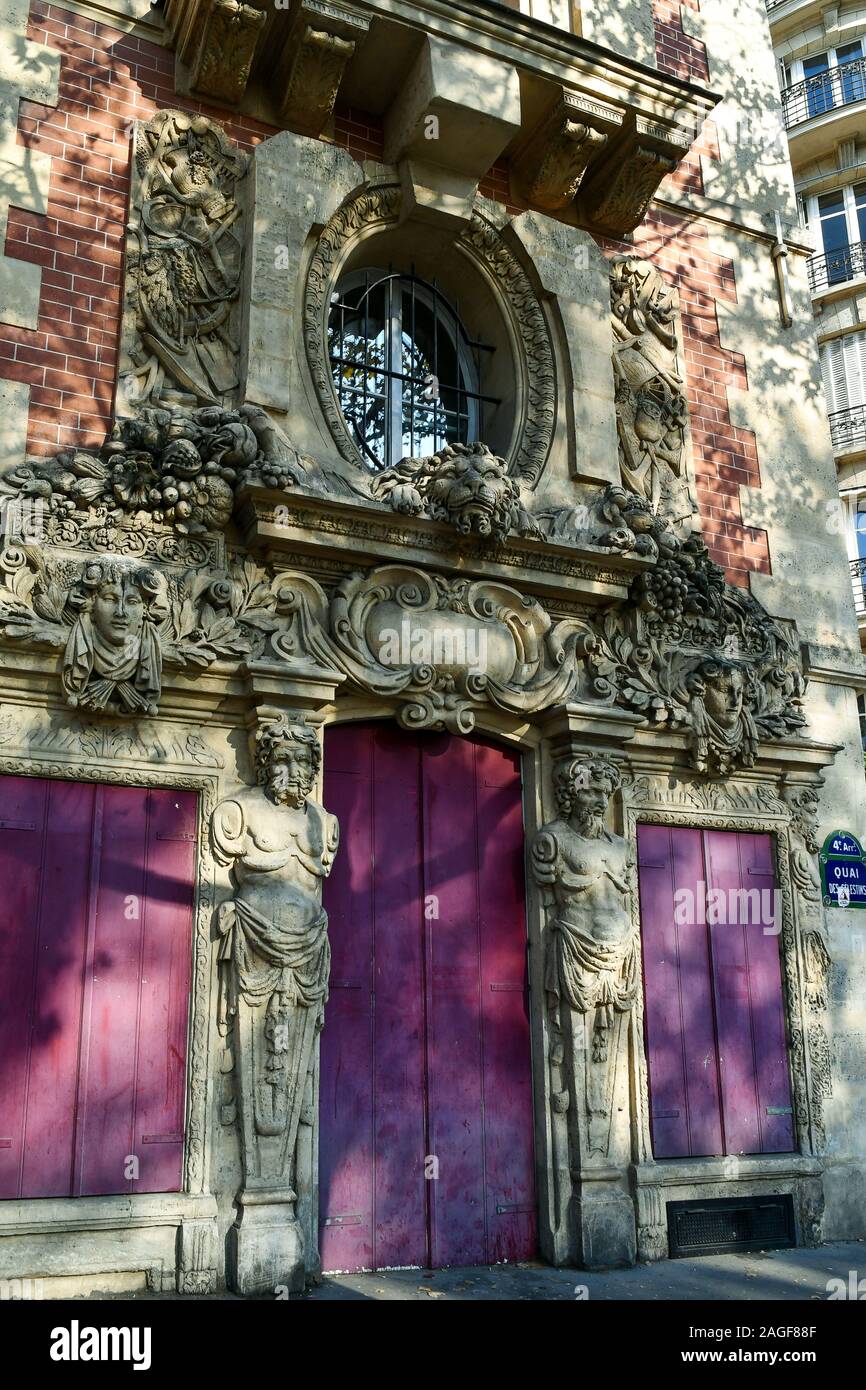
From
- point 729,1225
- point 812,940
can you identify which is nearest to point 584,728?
point 812,940

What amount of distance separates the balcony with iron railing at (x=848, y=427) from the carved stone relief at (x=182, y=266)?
56.3 ft

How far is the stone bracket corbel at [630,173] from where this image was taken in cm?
879

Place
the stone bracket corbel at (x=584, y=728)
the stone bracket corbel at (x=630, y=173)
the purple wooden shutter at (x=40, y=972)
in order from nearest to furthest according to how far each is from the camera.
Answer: the purple wooden shutter at (x=40, y=972)
the stone bracket corbel at (x=584, y=728)
the stone bracket corbel at (x=630, y=173)

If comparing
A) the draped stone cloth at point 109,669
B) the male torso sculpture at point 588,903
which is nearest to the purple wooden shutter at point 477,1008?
the male torso sculpture at point 588,903

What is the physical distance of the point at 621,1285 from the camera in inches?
261

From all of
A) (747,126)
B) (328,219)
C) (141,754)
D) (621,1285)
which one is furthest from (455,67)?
(621,1285)

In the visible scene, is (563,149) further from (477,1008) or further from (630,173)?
(477,1008)

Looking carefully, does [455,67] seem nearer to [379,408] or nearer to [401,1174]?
[379,408]

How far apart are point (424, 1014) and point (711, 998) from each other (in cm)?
215

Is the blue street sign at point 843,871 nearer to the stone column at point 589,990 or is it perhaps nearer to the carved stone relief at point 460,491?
the stone column at point 589,990

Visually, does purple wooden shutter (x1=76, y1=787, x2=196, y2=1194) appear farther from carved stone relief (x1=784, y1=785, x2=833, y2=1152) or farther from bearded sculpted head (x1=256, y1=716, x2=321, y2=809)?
carved stone relief (x1=784, y1=785, x2=833, y2=1152)

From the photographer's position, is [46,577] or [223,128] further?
[223,128]

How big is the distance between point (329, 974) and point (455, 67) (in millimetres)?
5918

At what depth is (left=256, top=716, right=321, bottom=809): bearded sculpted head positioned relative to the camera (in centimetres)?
664
